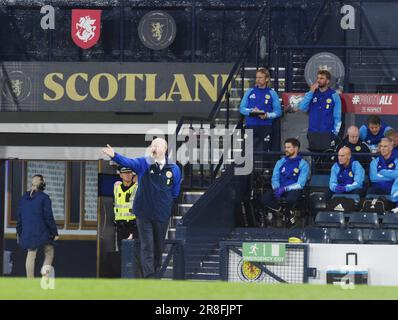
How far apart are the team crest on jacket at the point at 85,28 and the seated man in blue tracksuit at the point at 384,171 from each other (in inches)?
242

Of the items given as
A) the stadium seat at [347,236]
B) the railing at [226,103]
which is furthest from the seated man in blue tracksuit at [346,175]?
the railing at [226,103]

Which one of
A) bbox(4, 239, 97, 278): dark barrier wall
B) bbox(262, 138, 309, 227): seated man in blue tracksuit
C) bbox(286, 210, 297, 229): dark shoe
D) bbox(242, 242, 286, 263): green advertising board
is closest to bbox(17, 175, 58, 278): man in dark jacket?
bbox(262, 138, 309, 227): seated man in blue tracksuit

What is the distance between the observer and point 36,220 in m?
20.9

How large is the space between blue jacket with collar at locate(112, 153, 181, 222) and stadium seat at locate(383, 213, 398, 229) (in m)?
3.42

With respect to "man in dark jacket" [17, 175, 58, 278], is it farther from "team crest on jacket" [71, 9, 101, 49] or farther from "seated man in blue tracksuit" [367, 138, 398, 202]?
"seated man in blue tracksuit" [367, 138, 398, 202]

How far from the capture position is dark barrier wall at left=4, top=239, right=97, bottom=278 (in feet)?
83.3

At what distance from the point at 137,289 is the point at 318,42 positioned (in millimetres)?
11529

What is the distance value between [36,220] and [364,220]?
194 inches

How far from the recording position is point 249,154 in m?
20.0

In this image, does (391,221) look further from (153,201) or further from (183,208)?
(153,201)

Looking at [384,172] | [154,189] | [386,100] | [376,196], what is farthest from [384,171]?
[154,189]

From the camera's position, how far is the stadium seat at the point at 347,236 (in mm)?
18141
